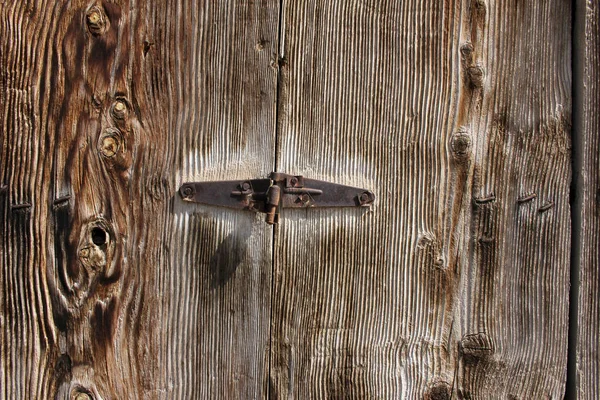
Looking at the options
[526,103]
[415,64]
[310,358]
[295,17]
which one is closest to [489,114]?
[526,103]

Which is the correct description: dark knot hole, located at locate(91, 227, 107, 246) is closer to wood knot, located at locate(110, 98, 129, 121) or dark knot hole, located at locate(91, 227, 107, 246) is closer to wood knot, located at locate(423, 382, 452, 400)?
wood knot, located at locate(110, 98, 129, 121)

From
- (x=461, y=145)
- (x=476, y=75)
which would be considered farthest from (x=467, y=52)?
(x=461, y=145)

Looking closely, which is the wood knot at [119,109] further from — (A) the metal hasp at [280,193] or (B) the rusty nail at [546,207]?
(B) the rusty nail at [546,207]

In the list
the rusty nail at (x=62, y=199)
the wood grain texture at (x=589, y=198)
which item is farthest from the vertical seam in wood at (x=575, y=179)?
the rusty nail at (x=62, y=199)

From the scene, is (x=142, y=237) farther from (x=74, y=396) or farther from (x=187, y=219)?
(x=74, y=396)

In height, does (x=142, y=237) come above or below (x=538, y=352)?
above

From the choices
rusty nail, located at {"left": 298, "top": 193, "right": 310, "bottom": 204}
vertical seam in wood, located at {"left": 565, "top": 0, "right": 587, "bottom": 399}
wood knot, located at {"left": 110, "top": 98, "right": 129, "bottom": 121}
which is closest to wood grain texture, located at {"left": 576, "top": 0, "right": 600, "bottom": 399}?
vertical seam in wood, located at {"left": 565, "top": 0, "right": 587, "bottom": 399}
